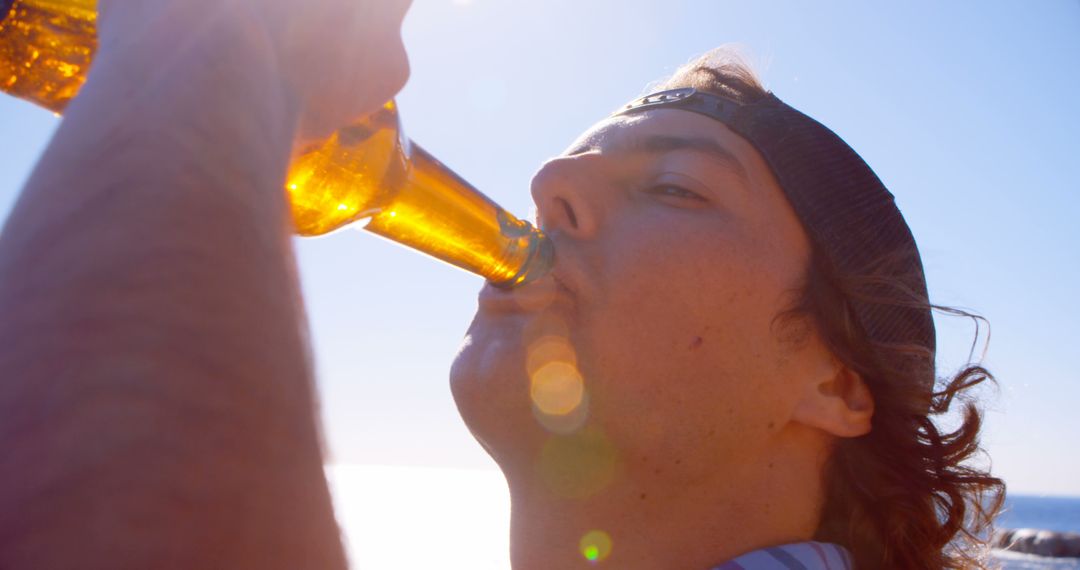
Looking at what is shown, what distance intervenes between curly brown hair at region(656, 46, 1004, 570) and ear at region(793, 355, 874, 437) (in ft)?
0.11

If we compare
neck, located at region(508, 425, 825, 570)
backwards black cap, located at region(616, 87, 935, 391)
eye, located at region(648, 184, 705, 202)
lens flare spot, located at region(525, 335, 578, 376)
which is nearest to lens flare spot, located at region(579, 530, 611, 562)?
neck, located at region(508, 425, 825, 570)

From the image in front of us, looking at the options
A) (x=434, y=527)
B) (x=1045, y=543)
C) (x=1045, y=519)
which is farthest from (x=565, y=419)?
(x=1045, y=519)

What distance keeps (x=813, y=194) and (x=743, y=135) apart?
0.88 feet

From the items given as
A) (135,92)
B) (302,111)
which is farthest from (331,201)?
(135,92)

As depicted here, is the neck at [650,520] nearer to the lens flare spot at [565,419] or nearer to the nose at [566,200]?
the lens flare spot at [565,419]

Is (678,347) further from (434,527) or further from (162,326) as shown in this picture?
(434,527)

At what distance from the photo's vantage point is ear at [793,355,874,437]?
2.10 metres

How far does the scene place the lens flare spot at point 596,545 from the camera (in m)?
1.88

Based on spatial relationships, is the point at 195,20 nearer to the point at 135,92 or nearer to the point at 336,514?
the point at 135,92

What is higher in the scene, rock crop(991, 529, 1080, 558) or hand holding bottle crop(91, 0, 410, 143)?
hand holding bottle crop(91, 0, 410, 143)

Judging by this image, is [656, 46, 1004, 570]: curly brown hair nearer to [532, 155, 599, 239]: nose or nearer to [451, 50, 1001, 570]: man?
[451, 50, 1001, 570]: man

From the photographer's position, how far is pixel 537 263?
6.10ft

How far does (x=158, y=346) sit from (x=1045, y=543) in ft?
110

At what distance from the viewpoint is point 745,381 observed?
194cm
